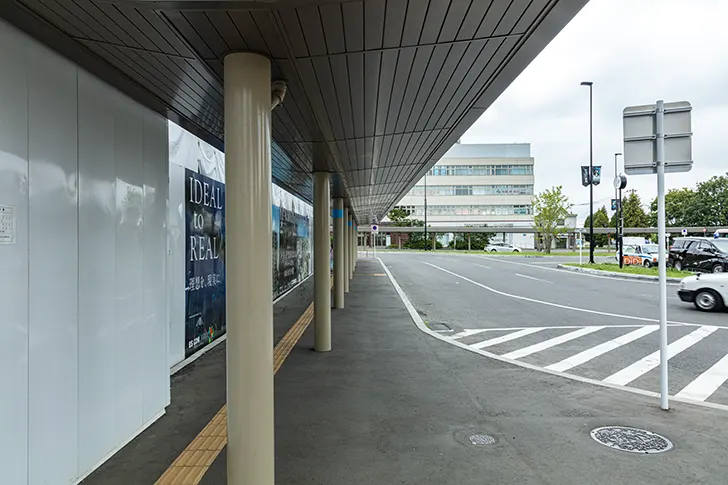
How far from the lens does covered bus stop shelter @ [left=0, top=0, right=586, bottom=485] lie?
2.86 meters

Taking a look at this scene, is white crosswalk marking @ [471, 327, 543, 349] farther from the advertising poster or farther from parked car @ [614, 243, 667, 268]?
parked car @ [614, 243, 667, 268]

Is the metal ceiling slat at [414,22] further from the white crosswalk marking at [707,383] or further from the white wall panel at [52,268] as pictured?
the white crosswalk marking at [707,383]

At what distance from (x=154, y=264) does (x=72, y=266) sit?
129cm

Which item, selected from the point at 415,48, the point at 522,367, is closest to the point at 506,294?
the point at 522,367

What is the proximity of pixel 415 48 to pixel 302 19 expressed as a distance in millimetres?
999

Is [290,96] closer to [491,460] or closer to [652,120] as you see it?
[491,460]

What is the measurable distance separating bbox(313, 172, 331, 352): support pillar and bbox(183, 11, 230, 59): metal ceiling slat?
17.1 feet

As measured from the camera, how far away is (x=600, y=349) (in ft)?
28.1

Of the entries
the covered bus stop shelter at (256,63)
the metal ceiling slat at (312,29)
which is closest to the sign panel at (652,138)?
the covered bus stop shelter at (256,63)

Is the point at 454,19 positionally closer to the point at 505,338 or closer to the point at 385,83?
the point at 385,83

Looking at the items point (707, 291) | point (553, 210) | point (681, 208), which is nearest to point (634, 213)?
point (681, 208)

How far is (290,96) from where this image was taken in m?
4.51

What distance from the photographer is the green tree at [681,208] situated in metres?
72.9

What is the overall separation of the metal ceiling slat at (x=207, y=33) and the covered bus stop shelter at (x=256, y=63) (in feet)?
0.04
